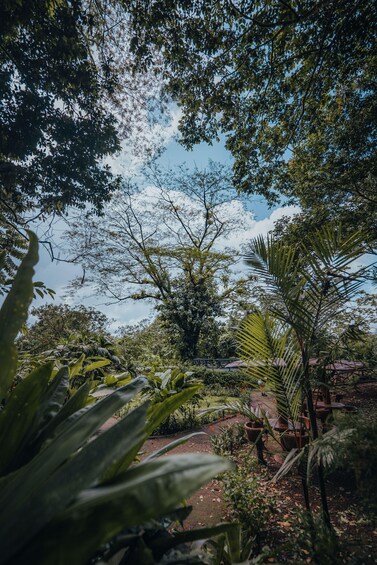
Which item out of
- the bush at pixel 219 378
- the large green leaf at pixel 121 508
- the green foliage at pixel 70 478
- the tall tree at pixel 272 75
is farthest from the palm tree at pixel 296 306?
the bush at pixel 219 378

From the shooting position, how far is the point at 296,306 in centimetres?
202

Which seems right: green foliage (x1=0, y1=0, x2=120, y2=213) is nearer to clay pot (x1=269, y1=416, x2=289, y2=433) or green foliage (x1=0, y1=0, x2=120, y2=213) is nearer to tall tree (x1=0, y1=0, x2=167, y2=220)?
tall tree (x1=0, y1=0, x2=167, y2=220)

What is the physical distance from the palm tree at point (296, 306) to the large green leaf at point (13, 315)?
1853 millimetres

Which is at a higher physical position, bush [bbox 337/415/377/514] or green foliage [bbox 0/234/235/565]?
green foliage [bbox 0/234/235/565]

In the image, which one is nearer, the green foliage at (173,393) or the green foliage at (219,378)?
the green foliage at (173,393)

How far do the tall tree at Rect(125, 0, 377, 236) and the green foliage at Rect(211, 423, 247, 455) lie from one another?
16.7ft

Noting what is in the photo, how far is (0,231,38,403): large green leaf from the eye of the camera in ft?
1.72

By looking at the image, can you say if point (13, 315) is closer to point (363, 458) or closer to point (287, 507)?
point (363, 458)

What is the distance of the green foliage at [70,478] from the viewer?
0.34m

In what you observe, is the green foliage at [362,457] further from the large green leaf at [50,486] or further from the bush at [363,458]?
the large green leaf at [50,486]

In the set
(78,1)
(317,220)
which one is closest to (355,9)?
(78,1)

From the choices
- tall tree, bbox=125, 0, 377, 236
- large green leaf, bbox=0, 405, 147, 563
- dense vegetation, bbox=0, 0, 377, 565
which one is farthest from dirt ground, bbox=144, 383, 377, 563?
tall tree, bbox=125, 0, 377, 236

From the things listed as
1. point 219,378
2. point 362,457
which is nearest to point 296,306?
point 362,457

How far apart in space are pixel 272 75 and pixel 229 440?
20.2ft
